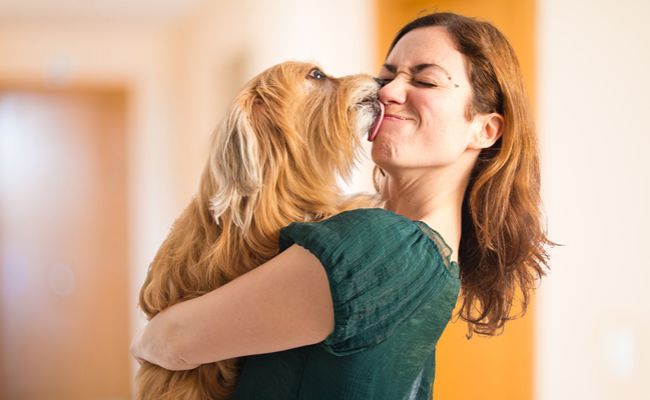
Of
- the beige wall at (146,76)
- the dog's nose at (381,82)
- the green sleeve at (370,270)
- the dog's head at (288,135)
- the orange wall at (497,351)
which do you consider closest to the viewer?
the green sleeve at (370,270)

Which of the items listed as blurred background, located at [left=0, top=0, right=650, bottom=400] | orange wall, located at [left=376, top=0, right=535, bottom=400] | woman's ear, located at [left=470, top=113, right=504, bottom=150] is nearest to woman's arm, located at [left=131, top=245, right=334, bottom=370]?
woman's ear, located at [left=470, top=113, right=504, bottom=150]

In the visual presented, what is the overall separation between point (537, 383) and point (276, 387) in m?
1.08

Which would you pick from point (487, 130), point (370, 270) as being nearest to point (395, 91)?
point (487, 130)

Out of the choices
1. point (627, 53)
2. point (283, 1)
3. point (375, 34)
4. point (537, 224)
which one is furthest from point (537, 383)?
point (283, 1)

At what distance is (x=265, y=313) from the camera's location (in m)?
1.03

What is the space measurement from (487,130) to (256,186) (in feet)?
1.46

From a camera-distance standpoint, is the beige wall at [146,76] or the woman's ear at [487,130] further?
the beige wall at [146,76]

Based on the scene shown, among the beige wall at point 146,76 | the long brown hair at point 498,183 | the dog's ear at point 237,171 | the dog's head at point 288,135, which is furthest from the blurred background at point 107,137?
the dog's ear at point 237,171

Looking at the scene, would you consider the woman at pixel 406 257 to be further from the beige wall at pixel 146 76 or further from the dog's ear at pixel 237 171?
the beige wall at pixel 146 76

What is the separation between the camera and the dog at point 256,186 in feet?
4.14

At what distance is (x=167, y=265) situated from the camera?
50.9 inches

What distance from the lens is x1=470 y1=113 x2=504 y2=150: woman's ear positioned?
50.5 inches

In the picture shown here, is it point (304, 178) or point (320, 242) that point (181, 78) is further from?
point (320, 242)

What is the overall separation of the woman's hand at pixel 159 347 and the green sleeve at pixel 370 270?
301 mm
